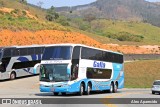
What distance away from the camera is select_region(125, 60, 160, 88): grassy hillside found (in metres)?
56.0

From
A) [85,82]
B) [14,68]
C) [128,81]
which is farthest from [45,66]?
[128,81]

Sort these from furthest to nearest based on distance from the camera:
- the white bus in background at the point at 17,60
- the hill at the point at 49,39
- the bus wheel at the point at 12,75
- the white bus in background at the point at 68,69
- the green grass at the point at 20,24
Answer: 1. the green grass at the point at 20,24
2. the hill at the point at 49,39
3. the bus wheel at the point at 12,75
4. the white bus in background at the point at 17,60
5. the white bus in background at the point at 68,69

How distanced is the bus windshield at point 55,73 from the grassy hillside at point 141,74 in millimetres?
26850

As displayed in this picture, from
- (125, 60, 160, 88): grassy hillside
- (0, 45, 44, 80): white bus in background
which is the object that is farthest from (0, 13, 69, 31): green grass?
(0, 45, 44, 80): white bus in background

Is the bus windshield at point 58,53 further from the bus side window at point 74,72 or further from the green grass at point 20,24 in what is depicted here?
the green grass at point 20,24

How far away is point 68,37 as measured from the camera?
317 feet

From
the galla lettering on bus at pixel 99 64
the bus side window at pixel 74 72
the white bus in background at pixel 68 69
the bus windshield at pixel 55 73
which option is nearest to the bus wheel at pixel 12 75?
the galla lettering on bus at pixel 99 64

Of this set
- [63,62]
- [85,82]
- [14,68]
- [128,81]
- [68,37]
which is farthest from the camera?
[68,37]

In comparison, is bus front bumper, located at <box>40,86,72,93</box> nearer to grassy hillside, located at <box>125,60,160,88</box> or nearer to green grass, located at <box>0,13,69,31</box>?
grassy hillside, located at <box>125,60,160,88</box>

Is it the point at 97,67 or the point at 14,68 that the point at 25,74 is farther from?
the point at 97,67

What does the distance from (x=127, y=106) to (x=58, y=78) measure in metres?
9.33

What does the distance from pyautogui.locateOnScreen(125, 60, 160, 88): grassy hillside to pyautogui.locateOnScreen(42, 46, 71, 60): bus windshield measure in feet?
87.2

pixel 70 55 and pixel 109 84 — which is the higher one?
pixel 70 55

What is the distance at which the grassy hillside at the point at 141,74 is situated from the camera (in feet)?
184
